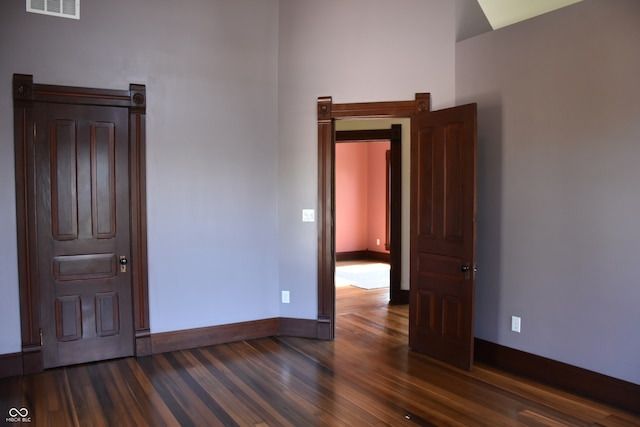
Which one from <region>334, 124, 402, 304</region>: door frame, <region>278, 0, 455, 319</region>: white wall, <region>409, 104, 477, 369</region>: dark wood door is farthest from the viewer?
<region>334, 124, 402, 304</region>: door frame


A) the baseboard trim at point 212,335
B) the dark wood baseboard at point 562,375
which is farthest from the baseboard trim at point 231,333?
the dark wood baseboard at point 562,375

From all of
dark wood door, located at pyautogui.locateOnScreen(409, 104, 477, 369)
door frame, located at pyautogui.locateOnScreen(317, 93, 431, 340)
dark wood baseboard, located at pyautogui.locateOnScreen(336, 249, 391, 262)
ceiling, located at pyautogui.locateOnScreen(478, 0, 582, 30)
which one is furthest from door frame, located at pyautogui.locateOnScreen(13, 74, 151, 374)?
dark wood baseboard, located at pyautogui.locateOnScreen(336, 249, 391, 262)

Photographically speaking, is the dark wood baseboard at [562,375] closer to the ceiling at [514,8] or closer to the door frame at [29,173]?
the ceiling at [514,8]

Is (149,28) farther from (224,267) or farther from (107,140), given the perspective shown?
(224,267)

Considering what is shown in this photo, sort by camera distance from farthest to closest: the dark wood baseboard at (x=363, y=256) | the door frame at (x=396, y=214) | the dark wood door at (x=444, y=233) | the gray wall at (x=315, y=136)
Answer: the dark wood baseboard at (x=363, y=256)
the door frame at (x=396, y=214)
the dark wood door at (x=444, y=233)
the gray wall at (x=315, y=136)

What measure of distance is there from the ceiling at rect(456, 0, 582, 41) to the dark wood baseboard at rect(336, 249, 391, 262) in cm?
666

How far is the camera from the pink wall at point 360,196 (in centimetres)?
1069

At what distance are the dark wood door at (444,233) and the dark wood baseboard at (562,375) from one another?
1.03ft

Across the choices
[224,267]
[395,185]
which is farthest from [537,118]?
[224,267]

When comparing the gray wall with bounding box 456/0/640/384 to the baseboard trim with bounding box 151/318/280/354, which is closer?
the gray wall with bounding box 456/0/640/384

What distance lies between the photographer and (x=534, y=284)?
12.6 feet

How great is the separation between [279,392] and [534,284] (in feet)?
7.26

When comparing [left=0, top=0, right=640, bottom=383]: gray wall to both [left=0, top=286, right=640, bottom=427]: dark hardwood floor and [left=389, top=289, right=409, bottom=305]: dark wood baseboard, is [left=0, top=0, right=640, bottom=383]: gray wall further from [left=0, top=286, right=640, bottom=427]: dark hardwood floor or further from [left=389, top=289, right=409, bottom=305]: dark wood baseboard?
[left=389, top=289, right=409, bottom=305]: dark wood baseboard

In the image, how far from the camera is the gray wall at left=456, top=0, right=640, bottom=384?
3.26m
